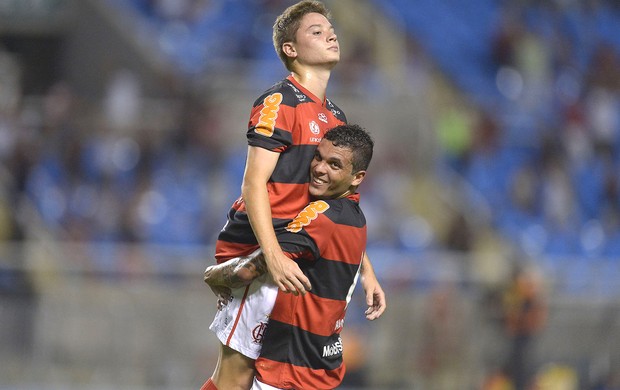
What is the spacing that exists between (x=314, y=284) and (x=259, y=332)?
0.37 meters

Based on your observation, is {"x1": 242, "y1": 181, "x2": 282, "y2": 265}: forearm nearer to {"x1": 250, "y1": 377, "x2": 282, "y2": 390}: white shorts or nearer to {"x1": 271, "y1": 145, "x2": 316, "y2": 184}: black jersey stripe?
{"x1": 271, "y1": 145, "x2": 316, "y2": 184}: black jersey stripe

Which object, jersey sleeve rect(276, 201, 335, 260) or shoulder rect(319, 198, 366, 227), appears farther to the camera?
shoulder rect(319, 198, 366, 227)

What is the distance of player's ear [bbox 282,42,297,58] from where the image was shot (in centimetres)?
572

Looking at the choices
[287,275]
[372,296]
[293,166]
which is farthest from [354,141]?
[372,296]

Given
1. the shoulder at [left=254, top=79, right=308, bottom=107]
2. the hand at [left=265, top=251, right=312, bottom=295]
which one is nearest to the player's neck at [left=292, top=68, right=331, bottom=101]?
the shoulder at [left=254, top=79, right=308, bottom=107]

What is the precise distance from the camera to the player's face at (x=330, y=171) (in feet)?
17.8

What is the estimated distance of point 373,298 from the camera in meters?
5.97

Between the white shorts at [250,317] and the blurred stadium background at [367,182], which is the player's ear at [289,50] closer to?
the white shorts at [250,317]

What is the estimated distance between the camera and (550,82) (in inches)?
675

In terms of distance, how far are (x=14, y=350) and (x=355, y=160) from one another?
7.49 metres

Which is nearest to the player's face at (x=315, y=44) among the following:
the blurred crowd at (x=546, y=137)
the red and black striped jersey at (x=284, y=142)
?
the red and black striped jersey at (x=284, y=142)

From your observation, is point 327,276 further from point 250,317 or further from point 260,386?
point 260,386

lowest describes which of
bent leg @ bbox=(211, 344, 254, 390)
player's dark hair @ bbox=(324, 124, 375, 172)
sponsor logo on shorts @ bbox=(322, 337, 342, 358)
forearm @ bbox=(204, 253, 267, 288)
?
bent leg @ bbox=(211, 344, 254, 390)

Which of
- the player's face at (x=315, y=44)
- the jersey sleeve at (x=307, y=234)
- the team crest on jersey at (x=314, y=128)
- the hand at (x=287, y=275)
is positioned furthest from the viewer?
the player's face at (x=315, y=44)
